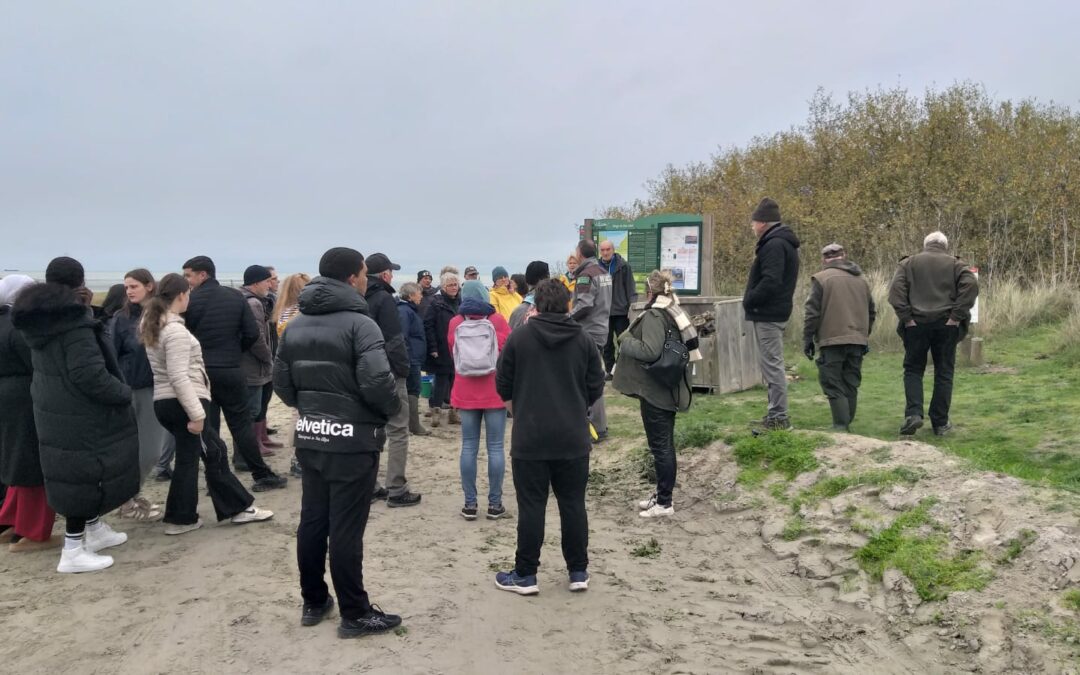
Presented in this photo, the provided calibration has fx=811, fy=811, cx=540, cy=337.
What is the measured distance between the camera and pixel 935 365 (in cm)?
773

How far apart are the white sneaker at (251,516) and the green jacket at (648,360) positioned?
2987 mm

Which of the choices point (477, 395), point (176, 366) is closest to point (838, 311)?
point (477, 395)

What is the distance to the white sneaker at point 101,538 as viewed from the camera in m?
5.77

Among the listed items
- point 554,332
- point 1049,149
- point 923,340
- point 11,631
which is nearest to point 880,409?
point 923,340

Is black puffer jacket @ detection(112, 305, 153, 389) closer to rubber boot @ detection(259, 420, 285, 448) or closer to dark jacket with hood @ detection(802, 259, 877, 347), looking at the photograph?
rubber boot @ detection(259, 420, 285, 448)

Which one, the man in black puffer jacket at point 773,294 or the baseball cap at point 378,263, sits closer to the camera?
the baseball cap at point 378,263

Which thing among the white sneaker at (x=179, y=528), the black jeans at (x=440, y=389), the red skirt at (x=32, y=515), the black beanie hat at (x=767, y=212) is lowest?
the white sneaker at (x=179, y=528)

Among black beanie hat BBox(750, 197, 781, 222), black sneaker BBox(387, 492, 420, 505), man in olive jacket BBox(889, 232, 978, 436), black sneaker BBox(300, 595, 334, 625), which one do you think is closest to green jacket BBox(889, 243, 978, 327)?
man in olive jacket BBox(889, 232, 978, 436)

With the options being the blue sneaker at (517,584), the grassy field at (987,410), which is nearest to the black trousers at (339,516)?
the blue sneaker at (517,584)

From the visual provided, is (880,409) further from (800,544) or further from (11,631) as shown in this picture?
(11,631)

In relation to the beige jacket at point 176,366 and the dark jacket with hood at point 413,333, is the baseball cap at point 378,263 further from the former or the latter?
the dark jacket with hood at point 413,333

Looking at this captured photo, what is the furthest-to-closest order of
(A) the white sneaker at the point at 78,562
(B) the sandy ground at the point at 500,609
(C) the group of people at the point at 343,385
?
(A) the white sneaker at the point at 78,562, (C) the group of people at the point at 343,385, (B) the sandy ground at the point at 500,609

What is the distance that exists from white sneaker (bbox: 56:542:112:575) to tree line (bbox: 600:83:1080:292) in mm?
17025

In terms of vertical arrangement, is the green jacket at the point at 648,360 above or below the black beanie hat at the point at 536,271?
below
